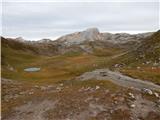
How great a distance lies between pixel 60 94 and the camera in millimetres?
41969

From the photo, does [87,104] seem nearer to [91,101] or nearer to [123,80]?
[91,101]

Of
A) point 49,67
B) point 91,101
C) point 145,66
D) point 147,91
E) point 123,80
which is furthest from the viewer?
point 49,67

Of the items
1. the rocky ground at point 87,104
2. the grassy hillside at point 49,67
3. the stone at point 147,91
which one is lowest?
the grassy hillside at point 49,67

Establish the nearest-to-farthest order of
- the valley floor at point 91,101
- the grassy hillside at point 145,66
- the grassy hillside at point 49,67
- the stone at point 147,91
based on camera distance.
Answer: the valley floor at point 91,101 → the stone at point 147,91 → the grassy hillside at point 145,66 → the grassy hillside at point 49,67

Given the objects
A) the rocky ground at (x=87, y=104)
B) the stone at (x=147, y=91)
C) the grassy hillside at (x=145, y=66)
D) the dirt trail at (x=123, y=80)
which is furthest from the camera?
the grassy hillside at (x=145, y=66)

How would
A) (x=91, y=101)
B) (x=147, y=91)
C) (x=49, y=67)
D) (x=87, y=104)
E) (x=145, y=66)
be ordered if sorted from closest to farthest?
(x=87, y=104), (x=91, y=101), (x=147, y=91), (x=145, y=66), (x=49, y=67)

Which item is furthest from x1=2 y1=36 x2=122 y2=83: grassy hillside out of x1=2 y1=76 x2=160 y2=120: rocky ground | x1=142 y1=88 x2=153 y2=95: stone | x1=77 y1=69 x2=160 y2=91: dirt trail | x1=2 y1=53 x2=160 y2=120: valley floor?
x1=142 y1=88 x2=153 y2=95: stone

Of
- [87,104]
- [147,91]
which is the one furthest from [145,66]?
[87,104]

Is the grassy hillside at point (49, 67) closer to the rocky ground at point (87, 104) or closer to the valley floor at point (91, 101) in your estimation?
the valley floor at point (91, 101)

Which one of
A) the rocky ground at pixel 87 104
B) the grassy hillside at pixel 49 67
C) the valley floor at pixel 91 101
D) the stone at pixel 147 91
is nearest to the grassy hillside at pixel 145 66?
the valley floor at pixel 91 101

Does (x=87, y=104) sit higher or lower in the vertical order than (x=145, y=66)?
higher

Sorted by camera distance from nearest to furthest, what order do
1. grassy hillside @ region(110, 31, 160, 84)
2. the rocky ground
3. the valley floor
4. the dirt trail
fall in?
1. the rocky ground
2. the valley floor
3. the dirt trail
4. grassy hillside @ region(110, 31, 160, 84)

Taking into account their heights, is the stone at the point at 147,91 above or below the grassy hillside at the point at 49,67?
above

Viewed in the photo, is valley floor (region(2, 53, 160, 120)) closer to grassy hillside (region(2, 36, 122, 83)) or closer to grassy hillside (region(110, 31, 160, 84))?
grassy hillside (region(110, 31, 160, 84))
